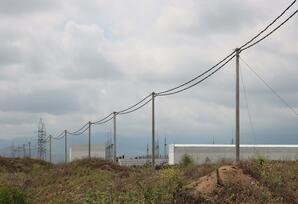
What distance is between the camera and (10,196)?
17812 mm

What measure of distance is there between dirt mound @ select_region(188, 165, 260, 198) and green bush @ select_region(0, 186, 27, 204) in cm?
560

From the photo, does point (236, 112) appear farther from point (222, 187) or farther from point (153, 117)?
point (153, 117)

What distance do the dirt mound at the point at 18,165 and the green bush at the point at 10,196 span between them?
23.5 m

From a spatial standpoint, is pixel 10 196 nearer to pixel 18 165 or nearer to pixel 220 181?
pixel 220 181

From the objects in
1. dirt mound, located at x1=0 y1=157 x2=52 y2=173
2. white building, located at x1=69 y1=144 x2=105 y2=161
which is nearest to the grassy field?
dirt mound, located at x1=0 y1=157 x2=52 y2=173

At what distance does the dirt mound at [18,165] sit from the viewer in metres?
42.8

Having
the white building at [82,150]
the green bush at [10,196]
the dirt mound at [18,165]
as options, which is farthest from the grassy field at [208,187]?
the white building at [82,150]

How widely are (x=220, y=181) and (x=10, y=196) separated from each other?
6.55m

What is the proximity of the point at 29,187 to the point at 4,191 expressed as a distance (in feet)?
29.3

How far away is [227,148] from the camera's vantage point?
66688 millimetres

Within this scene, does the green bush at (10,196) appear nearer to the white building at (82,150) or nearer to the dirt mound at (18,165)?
the dirt mound at (18,165)

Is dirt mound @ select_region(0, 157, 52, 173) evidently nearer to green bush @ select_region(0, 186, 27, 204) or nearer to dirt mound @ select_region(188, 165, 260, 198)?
green bush @ select_region(0, 186, 27, 204)

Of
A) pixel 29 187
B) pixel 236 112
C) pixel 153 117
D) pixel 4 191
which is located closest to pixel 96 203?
pixel 4 191

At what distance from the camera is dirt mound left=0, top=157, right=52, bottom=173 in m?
42.8
